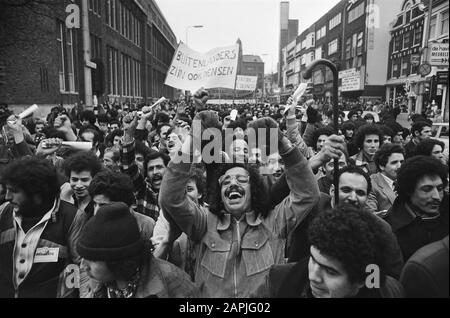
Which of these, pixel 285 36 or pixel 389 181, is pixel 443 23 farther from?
pixel 285 36

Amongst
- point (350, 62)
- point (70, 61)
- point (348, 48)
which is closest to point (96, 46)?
point (70, 61)

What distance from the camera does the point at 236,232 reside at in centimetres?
219

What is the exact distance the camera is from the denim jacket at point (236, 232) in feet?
6.77

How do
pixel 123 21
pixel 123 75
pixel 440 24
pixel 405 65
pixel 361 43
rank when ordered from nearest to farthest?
pixel 440 24 < pixel 123 75 < pixel 123 21 < pixel 405 65 < pixel 361 43

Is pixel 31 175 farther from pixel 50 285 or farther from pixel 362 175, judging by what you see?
pixel 362 175

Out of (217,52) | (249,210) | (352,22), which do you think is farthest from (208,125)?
(352,22)

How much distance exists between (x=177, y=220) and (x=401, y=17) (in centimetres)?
3692

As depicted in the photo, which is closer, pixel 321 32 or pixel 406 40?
pixel 406 40

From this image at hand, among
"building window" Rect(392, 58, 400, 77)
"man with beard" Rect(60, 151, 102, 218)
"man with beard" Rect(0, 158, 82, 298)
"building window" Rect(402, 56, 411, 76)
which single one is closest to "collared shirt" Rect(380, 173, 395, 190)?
"man with beard" Rect(60, 151, 102, 218)

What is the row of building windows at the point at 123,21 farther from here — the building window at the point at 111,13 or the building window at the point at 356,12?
the building window at the point at 356,12

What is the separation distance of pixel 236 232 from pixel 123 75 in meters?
28.9

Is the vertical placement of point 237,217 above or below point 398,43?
below

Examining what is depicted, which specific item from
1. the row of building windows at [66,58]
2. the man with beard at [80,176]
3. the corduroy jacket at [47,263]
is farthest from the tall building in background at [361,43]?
the corduroy jacket at [47,263]

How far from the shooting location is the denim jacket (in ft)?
6.77
